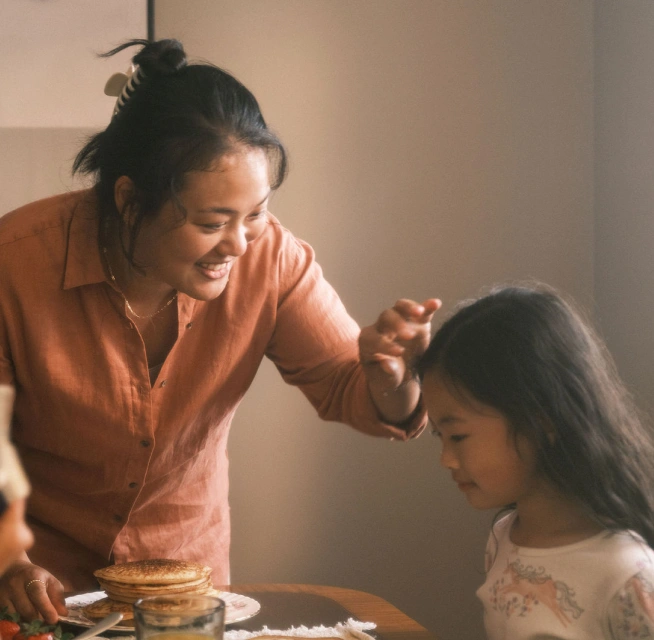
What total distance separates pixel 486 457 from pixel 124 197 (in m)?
0.68

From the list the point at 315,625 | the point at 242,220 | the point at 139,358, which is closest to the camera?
the point at 315,625

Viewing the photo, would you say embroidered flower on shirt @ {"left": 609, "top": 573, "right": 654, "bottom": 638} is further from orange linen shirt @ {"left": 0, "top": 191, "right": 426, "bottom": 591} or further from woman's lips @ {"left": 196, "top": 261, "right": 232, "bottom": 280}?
woman's lips @ {"left": 196, "top": 261, "right": 232, "bottom": 280}

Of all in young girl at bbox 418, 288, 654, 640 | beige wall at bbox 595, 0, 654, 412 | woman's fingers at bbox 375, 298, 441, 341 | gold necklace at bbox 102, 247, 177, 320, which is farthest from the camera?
beige wall at bbox 595, 0, 654, 412

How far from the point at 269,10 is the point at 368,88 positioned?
1.07ft

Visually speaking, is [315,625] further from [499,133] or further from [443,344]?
[499,133]

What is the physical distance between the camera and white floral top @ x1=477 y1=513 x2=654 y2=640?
1.05 m

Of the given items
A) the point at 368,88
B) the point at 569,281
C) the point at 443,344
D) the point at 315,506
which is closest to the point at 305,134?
the point at 368,88

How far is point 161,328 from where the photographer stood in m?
1.53

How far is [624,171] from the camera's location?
2346mm

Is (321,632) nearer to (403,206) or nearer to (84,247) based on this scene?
(84,247)

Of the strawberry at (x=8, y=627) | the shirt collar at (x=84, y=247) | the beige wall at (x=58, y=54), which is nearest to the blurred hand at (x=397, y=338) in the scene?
the shirt collar at (x=84, y=247)

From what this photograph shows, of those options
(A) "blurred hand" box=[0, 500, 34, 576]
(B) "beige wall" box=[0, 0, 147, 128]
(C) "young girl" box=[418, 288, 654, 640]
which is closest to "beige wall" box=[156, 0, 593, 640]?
(B) "beige wall" box=[0, 0, 147, 128]

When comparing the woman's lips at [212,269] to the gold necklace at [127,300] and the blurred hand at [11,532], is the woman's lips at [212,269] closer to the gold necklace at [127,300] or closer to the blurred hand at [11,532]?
the gold necklace at [127,300]

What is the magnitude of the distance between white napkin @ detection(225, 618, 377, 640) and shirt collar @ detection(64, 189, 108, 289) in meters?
0.60
